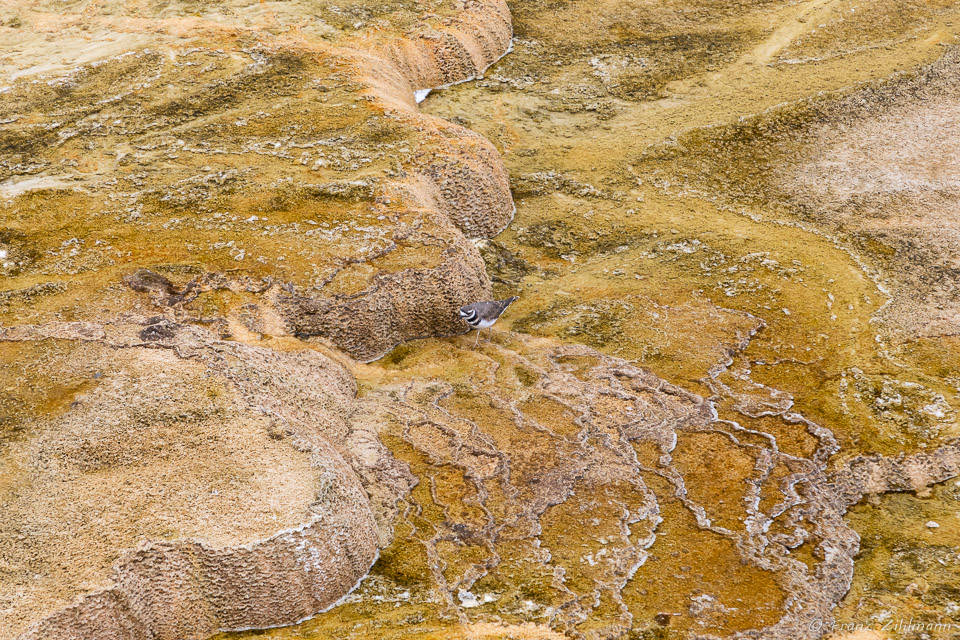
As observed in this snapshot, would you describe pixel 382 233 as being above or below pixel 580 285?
above

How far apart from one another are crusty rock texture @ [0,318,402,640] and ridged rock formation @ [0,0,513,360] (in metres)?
1.56

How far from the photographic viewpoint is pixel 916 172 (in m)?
13.7

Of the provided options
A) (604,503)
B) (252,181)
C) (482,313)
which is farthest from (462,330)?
(252,181)

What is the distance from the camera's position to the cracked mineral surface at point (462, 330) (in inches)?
271

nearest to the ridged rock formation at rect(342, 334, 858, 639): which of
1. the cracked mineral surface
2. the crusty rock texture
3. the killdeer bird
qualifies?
the cracked mineral surface

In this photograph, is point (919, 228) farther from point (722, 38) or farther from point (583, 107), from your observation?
point (722, 38)

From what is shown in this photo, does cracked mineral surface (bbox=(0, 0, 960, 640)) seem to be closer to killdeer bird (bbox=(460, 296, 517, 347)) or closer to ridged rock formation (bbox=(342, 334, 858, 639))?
A: ridged rock formation (bbox=(342, 334, 858, 639))

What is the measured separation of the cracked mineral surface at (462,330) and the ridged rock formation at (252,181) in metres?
0.06

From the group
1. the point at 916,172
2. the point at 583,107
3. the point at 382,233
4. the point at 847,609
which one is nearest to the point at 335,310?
the point at 382,233

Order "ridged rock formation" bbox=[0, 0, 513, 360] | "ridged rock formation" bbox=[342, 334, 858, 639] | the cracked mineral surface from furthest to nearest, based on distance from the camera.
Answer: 1. "ridged rock formation" bbox=[0, 0, 513, 360]
2. "ridged rock formation" bbox=[342, 334, 858, 639]
3. the cracked mineral surface

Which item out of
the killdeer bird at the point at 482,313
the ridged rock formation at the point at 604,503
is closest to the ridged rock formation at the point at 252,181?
the killdeer bird at the point at 482,313

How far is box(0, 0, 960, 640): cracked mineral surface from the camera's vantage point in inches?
271

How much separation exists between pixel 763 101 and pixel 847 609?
35.6 ft

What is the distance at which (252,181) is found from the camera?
11.7 meters
